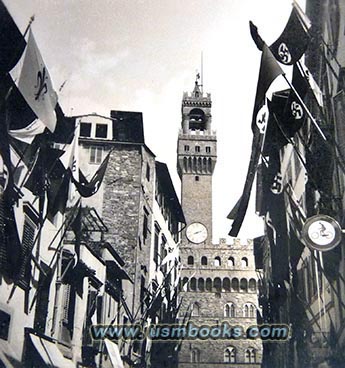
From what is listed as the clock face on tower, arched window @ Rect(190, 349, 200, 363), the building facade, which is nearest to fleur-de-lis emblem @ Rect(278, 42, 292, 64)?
the building facade

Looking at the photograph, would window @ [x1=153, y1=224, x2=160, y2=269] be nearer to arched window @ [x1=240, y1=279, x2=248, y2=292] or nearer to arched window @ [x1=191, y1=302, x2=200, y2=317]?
arched window @ [x1=191, y1=302, x2=200, y2=317]

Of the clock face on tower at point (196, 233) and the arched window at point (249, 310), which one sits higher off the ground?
the clock face on tower at point (196, 233)

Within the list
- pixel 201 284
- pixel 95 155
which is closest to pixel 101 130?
pixel 95 155

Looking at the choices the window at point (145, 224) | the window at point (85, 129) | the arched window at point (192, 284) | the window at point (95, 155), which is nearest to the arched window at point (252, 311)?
the arched window at point (192, 284)

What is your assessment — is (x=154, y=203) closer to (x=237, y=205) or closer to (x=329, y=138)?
(x=237, y=205)

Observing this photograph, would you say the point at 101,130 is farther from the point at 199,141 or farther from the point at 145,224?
the point at 199,141

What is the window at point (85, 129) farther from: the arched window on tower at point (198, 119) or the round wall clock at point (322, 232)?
the round wall clock at point (322, 232)

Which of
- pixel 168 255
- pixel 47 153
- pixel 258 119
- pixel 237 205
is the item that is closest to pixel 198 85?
pixel 258 119

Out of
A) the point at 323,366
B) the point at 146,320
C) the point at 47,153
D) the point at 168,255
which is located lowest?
the point at 323,366
